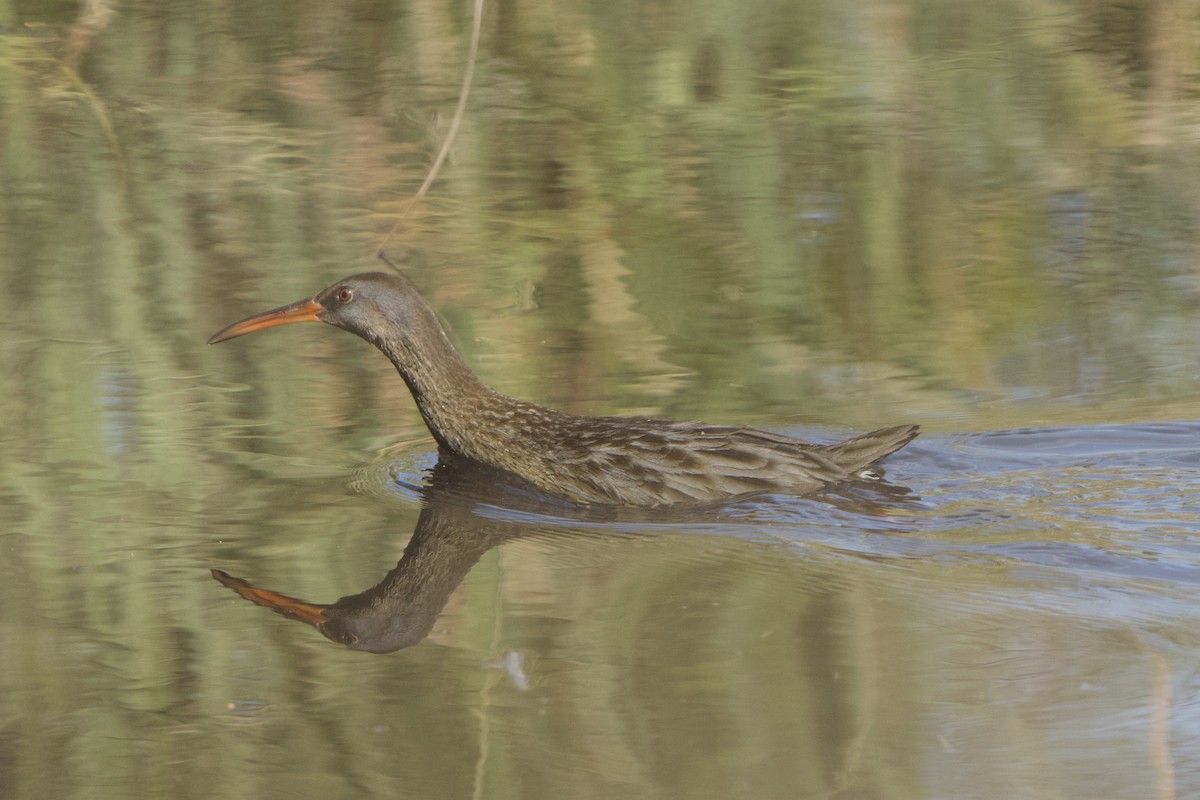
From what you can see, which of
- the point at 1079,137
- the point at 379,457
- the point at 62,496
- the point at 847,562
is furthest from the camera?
the point at 1079,137

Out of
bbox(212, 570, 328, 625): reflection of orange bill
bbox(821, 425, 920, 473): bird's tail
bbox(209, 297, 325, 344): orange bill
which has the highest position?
bbox(209, 297, 325, 344): orange bill

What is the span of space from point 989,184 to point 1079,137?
1.29 meters

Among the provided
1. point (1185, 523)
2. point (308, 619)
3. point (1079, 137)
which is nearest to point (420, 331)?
point (308, 619)

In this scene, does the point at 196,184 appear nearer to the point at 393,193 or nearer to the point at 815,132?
the point at 393,193

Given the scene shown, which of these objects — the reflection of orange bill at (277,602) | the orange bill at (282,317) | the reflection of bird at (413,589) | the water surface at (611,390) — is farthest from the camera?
the orange bill at (282,317)

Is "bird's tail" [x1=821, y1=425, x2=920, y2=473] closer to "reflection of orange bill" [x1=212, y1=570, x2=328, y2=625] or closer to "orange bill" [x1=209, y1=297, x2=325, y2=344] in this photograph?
"reflection of orange bill" [x1=212, y1=570, x2=328, y2=625]

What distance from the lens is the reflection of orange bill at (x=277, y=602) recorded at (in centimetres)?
575

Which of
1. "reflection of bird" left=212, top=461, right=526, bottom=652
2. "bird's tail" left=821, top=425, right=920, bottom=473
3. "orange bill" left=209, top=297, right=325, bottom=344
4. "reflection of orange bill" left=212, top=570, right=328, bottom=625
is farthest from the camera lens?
"orange bill" left=209, top=297, right=325, bottom=344

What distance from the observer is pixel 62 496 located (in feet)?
22.7

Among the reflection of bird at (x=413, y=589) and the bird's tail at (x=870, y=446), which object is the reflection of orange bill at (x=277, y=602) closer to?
the reflection of bird at (x=413, y=589)

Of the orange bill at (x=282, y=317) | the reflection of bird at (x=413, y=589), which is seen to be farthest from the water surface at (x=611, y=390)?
the orange bill at (x=282, y=317)

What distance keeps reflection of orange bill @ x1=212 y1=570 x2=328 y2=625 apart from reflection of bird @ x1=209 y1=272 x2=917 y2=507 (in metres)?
1.64

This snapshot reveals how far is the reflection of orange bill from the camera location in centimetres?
575

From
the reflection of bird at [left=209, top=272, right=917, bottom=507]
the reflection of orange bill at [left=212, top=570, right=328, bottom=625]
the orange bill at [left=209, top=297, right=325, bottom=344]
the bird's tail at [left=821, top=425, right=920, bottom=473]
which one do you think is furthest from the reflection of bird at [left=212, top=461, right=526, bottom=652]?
the bird's tail at [left=821, top=425, right=920, bottom=473]
